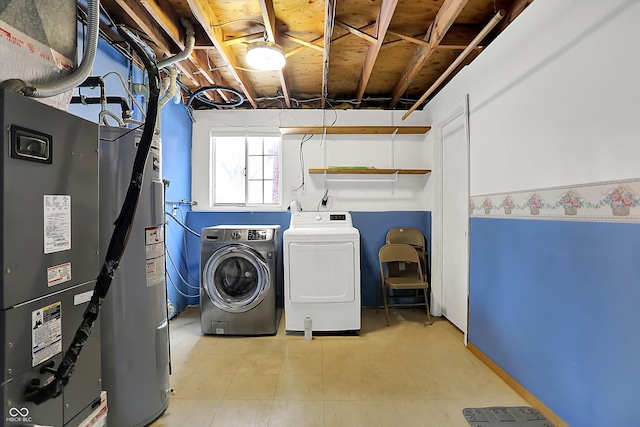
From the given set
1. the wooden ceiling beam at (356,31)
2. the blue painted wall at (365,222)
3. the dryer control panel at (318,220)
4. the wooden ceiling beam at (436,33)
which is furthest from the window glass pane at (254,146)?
the wooden ceiling beam at (356,31)

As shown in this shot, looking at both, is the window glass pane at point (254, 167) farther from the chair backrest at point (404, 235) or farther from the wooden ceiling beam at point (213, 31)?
the chair backrest at point (404, 235)

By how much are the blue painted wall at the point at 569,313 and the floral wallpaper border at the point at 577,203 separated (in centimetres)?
4

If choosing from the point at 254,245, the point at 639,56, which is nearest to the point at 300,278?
the point at 254,245

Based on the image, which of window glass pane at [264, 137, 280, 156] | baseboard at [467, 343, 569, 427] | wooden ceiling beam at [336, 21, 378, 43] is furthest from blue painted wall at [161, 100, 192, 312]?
baseboard at [467, 343, 569, 427]

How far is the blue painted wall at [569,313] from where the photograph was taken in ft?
4.27

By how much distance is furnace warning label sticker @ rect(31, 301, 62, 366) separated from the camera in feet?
2.46

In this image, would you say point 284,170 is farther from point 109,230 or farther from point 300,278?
point 109,230

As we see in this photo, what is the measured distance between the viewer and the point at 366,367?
90.7 inches

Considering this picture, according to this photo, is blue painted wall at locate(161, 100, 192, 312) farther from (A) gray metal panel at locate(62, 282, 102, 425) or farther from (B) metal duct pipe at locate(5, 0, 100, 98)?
(A) gray metal panel at locate(62, 282, 102, 425)

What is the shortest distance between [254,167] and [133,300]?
2.55 metres

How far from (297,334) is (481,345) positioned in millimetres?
1519

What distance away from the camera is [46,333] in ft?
2.56

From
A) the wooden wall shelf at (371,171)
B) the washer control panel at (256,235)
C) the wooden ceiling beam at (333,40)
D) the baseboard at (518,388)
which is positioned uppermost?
the wooden ceiling beam at (333,40)

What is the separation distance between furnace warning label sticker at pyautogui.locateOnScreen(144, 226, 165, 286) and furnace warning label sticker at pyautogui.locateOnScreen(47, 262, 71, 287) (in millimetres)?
829
